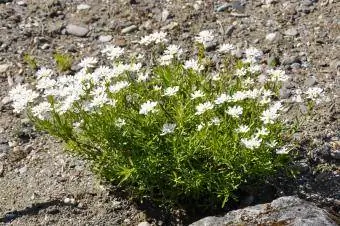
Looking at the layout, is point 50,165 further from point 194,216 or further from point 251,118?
point 251,118

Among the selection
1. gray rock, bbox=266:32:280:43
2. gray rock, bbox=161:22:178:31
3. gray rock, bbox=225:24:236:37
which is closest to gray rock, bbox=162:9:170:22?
gray rock, bbox=161:22:178:31

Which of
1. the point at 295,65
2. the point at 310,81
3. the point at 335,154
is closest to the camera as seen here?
the point at 335,154

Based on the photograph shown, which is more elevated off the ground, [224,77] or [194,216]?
[224,77]

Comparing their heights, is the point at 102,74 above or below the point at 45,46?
above

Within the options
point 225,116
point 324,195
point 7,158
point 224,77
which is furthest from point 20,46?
point 324,195

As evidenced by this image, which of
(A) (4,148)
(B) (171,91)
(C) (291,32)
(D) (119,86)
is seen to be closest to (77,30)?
(A) (4,148)

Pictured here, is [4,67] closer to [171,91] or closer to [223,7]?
[223,7]

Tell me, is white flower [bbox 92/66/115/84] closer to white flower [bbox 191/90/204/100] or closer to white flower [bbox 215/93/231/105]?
white flower [bbox 191/90/204/100]
